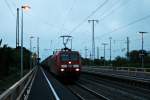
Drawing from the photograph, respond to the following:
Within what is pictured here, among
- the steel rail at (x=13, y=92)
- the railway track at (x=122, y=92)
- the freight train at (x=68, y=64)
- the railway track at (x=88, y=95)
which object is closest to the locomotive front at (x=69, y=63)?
the freight train at (x=68, y=64)

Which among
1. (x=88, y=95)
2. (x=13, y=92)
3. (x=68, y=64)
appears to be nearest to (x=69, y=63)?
(x=68, y=64)

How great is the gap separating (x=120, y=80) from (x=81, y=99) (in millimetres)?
21792

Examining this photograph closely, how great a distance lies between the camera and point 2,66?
5250 cm

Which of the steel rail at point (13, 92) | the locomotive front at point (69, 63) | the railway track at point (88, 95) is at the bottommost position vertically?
the railway track at point (88, 95)

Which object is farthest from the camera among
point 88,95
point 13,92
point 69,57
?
point 69,57

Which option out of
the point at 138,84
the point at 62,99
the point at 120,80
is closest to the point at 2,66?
the point at 120,80

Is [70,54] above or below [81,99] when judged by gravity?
above

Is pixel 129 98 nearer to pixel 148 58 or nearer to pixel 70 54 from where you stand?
pixel 70 54

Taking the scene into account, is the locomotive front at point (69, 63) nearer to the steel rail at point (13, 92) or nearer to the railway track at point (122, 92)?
the railway track at point (122, 92)

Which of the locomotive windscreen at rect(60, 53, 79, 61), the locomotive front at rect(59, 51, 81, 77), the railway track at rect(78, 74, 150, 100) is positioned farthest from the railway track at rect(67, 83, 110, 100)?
the locomotive windscreen at rect(60, 53, 79, 61)

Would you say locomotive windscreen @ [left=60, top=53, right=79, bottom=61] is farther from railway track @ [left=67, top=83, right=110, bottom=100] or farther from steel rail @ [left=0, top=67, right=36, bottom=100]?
steel rail @ [left=0, top=67, right=36, bottom=100]

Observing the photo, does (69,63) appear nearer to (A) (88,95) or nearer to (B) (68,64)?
(B) (68,64)

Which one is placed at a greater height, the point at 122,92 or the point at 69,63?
the point at 69,63

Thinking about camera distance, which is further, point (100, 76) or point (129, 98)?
point (100, 76)
